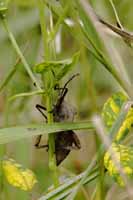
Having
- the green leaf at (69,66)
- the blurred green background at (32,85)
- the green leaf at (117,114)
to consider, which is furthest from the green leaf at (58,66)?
the blurred green background at (32,85)

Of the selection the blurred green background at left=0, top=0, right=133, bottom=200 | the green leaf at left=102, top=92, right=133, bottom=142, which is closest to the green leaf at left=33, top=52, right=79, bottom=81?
the green leaf at left=102, top=92, right=133, bottom=142

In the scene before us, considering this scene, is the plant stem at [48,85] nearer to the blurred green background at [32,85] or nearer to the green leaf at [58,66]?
the green leaf at [58,66]

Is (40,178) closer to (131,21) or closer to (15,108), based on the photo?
(15,108)

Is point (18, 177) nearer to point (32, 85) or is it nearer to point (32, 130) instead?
point (32, 130)

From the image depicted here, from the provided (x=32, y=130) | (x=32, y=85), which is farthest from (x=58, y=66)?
(x=32, y=85)

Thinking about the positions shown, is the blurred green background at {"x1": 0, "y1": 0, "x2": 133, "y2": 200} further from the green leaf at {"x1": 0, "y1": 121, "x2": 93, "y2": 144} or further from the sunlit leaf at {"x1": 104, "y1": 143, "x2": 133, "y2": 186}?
the sunlit leaf at {"x1": 104, "y1": 143, "x2": 133, "y2": 186}
